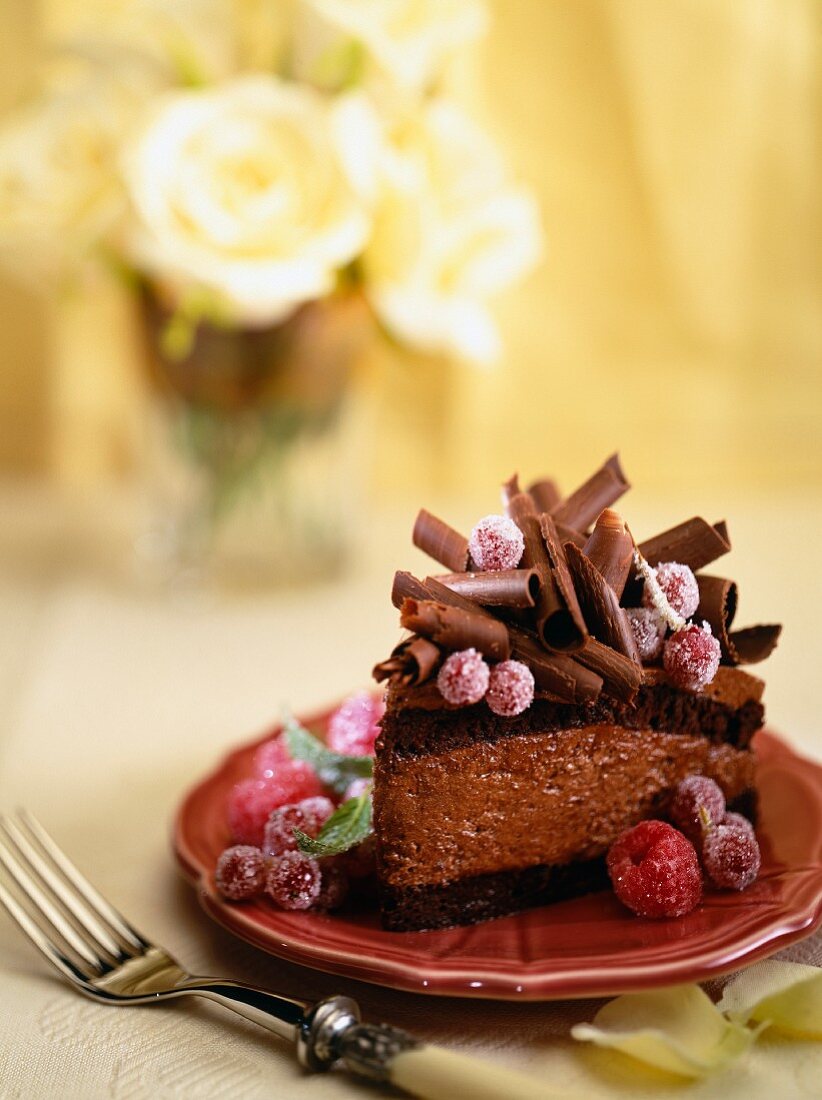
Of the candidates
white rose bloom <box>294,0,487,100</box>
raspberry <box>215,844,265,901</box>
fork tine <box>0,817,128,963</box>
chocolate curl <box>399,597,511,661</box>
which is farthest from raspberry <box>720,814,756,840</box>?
white rose bloom <box>294,0,487,100</box>

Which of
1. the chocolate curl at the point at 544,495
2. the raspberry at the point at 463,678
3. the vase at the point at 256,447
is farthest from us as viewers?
the vase at the point at 256,447

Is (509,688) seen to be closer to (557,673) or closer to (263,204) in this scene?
(557,673)

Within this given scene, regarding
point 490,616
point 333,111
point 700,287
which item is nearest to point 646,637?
point 490,616

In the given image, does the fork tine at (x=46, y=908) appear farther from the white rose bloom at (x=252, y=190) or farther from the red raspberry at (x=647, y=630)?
the white rose bloom at (x=252, y=190)

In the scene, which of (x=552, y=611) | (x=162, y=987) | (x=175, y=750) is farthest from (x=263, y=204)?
(x=162, y=987)

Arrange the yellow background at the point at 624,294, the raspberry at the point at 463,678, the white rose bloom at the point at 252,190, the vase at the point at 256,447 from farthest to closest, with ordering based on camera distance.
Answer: the yellow background at the point at 624,294 < the vase at the point at 256,447 < the white rose bloom at the point at 252,190 < the raspberry at the point at 463,678

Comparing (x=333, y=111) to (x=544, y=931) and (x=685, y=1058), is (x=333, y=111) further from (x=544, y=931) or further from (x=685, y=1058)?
(x=685, y=1058)

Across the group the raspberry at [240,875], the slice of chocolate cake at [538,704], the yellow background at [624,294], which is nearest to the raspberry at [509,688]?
the slice of chocolate cake at [538,704]

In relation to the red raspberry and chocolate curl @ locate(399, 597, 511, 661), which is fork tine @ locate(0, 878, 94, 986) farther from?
the red raspberry
